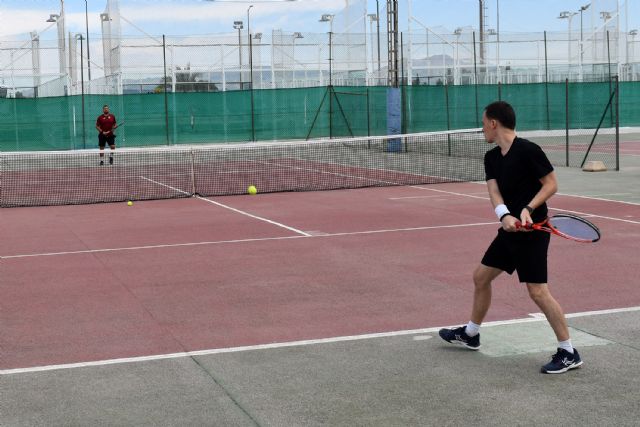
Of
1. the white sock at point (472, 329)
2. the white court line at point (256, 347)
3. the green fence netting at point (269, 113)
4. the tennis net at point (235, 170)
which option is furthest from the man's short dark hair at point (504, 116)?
the green fence netting at point (269, 113)

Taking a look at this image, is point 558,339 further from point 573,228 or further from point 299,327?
point 299,327

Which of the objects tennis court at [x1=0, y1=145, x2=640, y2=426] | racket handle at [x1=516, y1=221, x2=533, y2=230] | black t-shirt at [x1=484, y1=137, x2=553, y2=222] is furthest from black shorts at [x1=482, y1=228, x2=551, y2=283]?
tennis court at [x1=0, y1=145, x2=640, y2=426]

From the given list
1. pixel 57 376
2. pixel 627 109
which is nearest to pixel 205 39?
pixel 627 109

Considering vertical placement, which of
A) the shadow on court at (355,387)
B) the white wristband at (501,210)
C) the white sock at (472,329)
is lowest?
the shadow on court at (355,387)

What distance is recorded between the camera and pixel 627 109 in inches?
1523

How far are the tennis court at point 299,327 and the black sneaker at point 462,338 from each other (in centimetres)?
7

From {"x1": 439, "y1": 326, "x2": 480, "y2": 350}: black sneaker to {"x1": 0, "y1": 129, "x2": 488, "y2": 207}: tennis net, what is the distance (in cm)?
1228

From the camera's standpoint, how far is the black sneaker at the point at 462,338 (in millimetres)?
6617

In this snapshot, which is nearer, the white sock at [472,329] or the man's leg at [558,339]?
the man's leg at [558,339]

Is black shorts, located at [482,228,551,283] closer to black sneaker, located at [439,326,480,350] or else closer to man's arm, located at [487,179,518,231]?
man's arm, located at [487,179,518,231]

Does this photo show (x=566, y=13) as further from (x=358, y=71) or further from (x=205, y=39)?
(x=205, y=39)

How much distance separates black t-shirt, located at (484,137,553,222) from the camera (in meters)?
6.11

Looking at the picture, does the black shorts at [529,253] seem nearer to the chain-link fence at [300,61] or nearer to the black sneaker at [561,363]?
the black sneaker at [561,363]

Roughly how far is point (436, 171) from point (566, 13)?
94.5 ft
